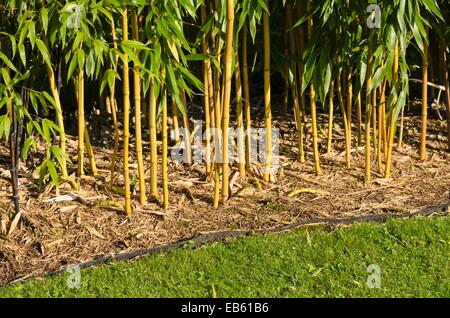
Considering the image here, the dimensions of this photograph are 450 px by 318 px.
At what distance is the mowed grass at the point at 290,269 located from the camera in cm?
329

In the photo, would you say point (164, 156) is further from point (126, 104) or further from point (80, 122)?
point (80, 122)

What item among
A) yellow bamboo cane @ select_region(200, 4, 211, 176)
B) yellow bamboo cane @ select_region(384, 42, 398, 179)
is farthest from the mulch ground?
yellow bamboo cane @ select_region(200, 4, 211, 176)

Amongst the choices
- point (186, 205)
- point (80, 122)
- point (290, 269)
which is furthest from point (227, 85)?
point (290, 269)

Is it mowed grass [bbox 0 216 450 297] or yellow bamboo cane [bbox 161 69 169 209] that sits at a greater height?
yellow bamboo cane [bbox 161 69 169 209]

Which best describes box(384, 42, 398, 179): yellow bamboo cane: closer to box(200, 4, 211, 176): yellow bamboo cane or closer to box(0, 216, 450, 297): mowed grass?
box(0, 216, 450, 297): mowed grass

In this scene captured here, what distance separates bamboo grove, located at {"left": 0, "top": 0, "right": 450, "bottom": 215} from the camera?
3.64 meters

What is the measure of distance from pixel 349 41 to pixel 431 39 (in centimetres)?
135

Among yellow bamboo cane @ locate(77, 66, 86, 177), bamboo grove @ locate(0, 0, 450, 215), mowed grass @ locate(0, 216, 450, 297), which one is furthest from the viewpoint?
yellow bamboo cane @ locate(77, 66, 86, 177)

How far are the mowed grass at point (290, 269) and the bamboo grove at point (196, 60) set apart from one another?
0.56 m

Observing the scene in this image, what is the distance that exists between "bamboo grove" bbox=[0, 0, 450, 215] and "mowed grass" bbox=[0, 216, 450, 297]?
1.82 ft

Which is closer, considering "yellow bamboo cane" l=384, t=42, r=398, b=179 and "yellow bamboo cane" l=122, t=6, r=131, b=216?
"yellow bamboo cane" l=122, t=6, r=131, b=216

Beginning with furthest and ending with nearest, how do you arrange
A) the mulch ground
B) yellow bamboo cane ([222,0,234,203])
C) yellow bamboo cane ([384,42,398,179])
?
yellow bamboo cane ([384,42,398,179]) → yellow bamboo cane ([222,0,234,203]) → the mulch ground

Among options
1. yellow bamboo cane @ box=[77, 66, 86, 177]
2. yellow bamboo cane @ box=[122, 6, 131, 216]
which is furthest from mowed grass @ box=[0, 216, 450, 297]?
yellow bamboo cane @ box=[77, 66, 86, 177]

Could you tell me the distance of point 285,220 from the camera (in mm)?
4043
